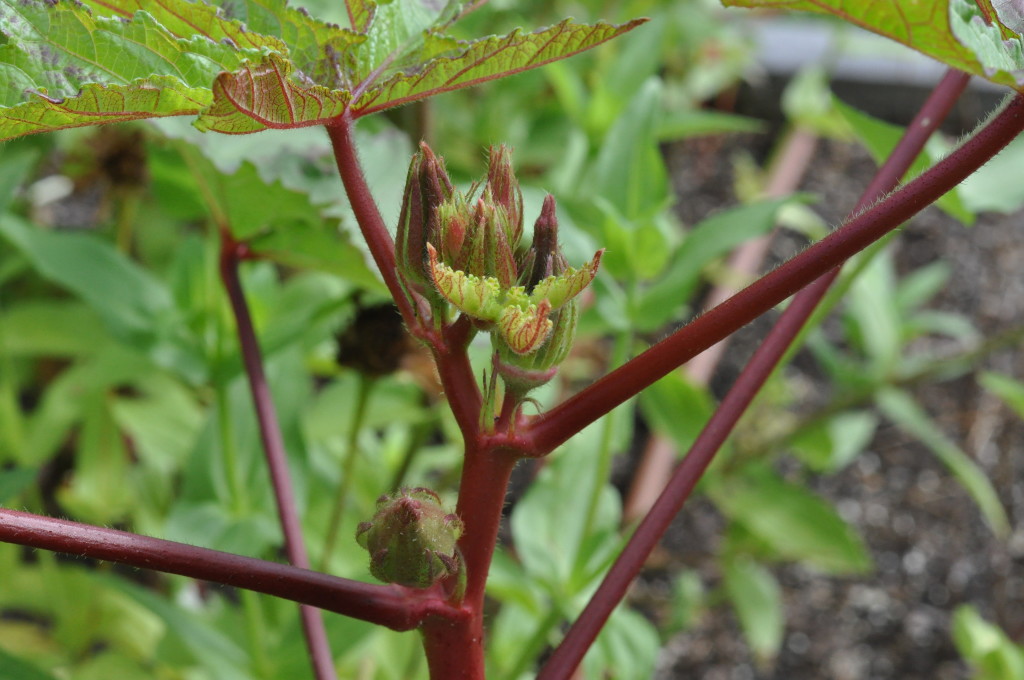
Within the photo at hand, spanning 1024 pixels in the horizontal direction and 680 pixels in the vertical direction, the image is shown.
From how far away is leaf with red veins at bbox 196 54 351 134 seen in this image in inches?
12.6

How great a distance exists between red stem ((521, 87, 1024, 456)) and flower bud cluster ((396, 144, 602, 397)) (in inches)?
1.1

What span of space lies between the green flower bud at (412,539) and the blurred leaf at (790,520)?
2.54 feet

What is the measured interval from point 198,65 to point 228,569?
18 cm

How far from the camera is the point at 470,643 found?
1.30ft

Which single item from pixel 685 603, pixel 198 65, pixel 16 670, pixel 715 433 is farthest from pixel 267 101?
pixel 685 603

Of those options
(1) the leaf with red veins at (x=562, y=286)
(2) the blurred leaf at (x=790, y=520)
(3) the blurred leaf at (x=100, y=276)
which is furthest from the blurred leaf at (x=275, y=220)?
(2) the blurred leaf at (x=790, y=520)

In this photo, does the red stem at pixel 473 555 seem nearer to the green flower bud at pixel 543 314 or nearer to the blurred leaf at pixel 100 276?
the green flower bud at pixel 543 314

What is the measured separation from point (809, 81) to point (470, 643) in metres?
1.46

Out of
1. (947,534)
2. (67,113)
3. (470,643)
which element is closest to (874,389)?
(947,534)

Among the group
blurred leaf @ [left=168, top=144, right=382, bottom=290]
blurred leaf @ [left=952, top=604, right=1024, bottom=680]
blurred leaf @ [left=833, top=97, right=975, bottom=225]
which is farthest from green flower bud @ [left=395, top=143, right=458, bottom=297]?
blurred leaf @ [left=952, top=604, right=1024, bottom=680]

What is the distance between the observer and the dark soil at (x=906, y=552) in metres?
1.19

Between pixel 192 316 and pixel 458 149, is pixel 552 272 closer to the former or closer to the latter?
pixel 192 316

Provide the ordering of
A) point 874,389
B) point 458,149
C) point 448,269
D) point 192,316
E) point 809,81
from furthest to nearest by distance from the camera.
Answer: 1. point 809,81
2. point 458,149
3. point 874,389
4. point 192,316
5. point 448,269

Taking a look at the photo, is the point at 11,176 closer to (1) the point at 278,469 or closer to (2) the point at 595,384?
(1) the point at 278,469
